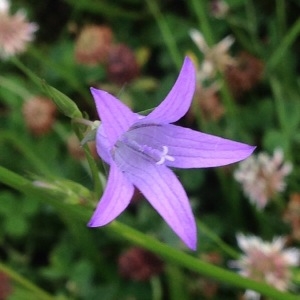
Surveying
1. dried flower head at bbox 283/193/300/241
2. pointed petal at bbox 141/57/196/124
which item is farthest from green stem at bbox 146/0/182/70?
pointed petal at bbox 141/57/196/124

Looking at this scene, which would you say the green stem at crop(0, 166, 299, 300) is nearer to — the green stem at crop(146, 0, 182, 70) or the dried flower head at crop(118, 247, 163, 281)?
the dried flower head at crop(118, 247, 163, 281)

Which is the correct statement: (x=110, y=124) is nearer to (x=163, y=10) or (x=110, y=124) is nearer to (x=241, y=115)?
(x=241, y=115)

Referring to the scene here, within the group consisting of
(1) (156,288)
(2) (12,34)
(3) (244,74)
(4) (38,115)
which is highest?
(2) (12,34)

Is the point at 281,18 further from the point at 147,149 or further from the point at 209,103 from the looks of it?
the point at 147,149

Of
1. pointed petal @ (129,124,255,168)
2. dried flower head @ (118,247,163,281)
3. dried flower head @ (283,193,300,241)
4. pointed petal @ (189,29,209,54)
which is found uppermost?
pointed petal @ (189,29,209,54)

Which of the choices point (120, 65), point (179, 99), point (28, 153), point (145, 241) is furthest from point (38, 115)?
point (179, 99)

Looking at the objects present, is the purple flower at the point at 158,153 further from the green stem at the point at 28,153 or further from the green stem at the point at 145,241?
the green stem at the point at 28,153

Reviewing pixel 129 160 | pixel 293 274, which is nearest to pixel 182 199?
pixel 129 160
